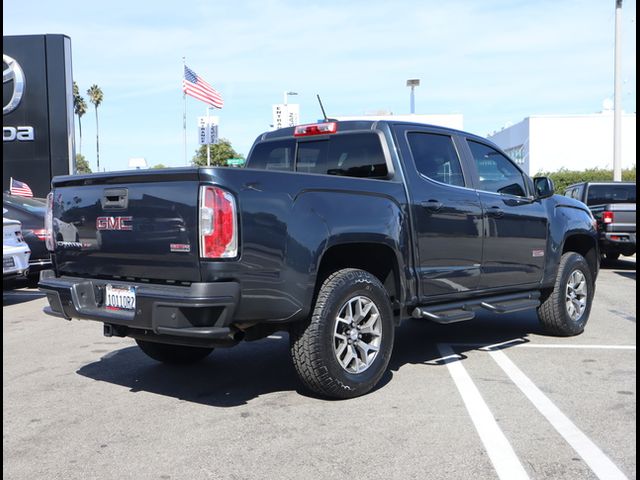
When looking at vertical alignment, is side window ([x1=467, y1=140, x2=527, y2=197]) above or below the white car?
above

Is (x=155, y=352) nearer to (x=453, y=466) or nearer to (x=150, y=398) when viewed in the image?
(x=150, y=398)

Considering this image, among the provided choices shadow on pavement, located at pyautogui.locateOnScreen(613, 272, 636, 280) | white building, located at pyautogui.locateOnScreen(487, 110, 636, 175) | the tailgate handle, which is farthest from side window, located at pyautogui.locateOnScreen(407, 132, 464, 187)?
white building, located at pyautogui.locateOnScreen(487, 110, 636, 175)

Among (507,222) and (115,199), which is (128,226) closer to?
(115,199)

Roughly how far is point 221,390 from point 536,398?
88.8 inches

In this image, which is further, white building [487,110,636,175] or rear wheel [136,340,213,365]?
white building [487,110,636,175]

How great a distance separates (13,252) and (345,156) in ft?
18.2

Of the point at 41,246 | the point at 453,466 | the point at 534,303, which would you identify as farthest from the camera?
the point at 41,246

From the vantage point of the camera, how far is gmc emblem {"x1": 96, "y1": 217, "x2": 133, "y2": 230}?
420cm

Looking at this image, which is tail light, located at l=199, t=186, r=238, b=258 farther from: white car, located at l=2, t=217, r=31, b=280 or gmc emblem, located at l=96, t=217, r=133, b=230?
white car, located at l=2, t=217, r=31, b=280

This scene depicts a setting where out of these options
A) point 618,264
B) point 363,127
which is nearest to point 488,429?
point 363,127

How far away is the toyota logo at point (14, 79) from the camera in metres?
18.9

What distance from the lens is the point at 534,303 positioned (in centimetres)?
614

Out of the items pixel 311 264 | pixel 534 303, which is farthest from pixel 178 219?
pixel 534 303

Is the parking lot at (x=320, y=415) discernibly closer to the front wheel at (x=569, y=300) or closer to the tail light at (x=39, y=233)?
the front wheel at (x=569, y=300)
